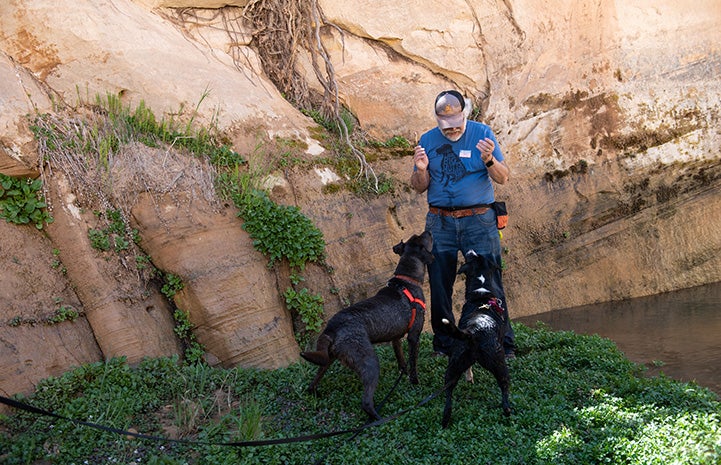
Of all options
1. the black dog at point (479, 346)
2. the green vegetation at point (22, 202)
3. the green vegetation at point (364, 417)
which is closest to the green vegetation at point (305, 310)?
the green vegetation at point (364, 417)

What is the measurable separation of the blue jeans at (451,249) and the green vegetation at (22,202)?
11.9ft

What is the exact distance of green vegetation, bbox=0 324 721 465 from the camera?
13.2 feet

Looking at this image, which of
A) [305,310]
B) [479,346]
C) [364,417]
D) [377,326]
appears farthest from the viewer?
[305,310]

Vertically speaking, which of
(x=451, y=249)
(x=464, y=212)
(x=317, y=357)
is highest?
(x=464, y=212)

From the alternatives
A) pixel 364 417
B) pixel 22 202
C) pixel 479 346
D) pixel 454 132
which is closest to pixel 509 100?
pixel 454 132

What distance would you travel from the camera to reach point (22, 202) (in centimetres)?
548

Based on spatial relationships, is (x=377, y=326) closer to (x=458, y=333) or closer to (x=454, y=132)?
(x=458, y=333)

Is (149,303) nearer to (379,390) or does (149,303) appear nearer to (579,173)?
(379,390)

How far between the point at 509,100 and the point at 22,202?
21.1 feet

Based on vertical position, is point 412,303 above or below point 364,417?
above

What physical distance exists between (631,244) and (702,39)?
3216 mm

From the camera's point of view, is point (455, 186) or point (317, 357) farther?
point (455, 186)

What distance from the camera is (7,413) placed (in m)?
4.52

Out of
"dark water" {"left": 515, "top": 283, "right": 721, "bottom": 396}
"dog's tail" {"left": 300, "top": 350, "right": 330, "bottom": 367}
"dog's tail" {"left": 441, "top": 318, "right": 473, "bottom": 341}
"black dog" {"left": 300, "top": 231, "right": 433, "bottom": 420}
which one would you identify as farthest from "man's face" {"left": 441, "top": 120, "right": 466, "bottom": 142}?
"dark water" {"left": 515, "top": 283, "right": 721, "bottom": 396}
